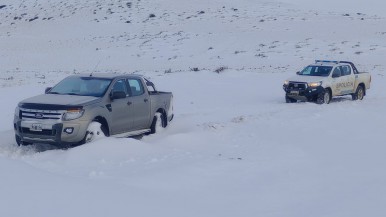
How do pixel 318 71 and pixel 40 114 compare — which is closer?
pixel 40 114

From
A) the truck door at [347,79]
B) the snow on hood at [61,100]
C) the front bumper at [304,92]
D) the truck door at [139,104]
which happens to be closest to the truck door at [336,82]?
the truck door at [347,79]

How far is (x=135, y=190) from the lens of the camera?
9.51 meters

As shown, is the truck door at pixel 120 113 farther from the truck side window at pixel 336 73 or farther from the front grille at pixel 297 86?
the truck side window at pixel 336 73

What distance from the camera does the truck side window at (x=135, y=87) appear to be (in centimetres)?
1504

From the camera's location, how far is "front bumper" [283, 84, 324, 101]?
899 inches

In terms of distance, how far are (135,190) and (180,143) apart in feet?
14.8

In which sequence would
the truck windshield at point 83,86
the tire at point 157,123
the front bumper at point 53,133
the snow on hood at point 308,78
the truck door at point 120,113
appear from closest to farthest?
1. the front bumper at point 53,133
2. the truck door at point 120,113
3. the truck windshield at point 83,86
4. the tire at point 157,123
5. the snow on hood at point 308,78

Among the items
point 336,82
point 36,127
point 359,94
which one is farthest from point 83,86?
point 359,94

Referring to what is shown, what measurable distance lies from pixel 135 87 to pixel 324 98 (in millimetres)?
9806

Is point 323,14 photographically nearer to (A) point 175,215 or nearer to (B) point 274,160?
(B) point 274,160

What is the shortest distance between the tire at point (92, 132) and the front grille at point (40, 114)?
669 millimetres

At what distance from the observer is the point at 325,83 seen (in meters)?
23.2

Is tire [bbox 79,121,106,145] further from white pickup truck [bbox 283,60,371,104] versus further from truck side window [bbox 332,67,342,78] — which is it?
truck side window [bbox 332,67,342,78]

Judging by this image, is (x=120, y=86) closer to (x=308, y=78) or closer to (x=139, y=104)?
(x=139, y=104)
